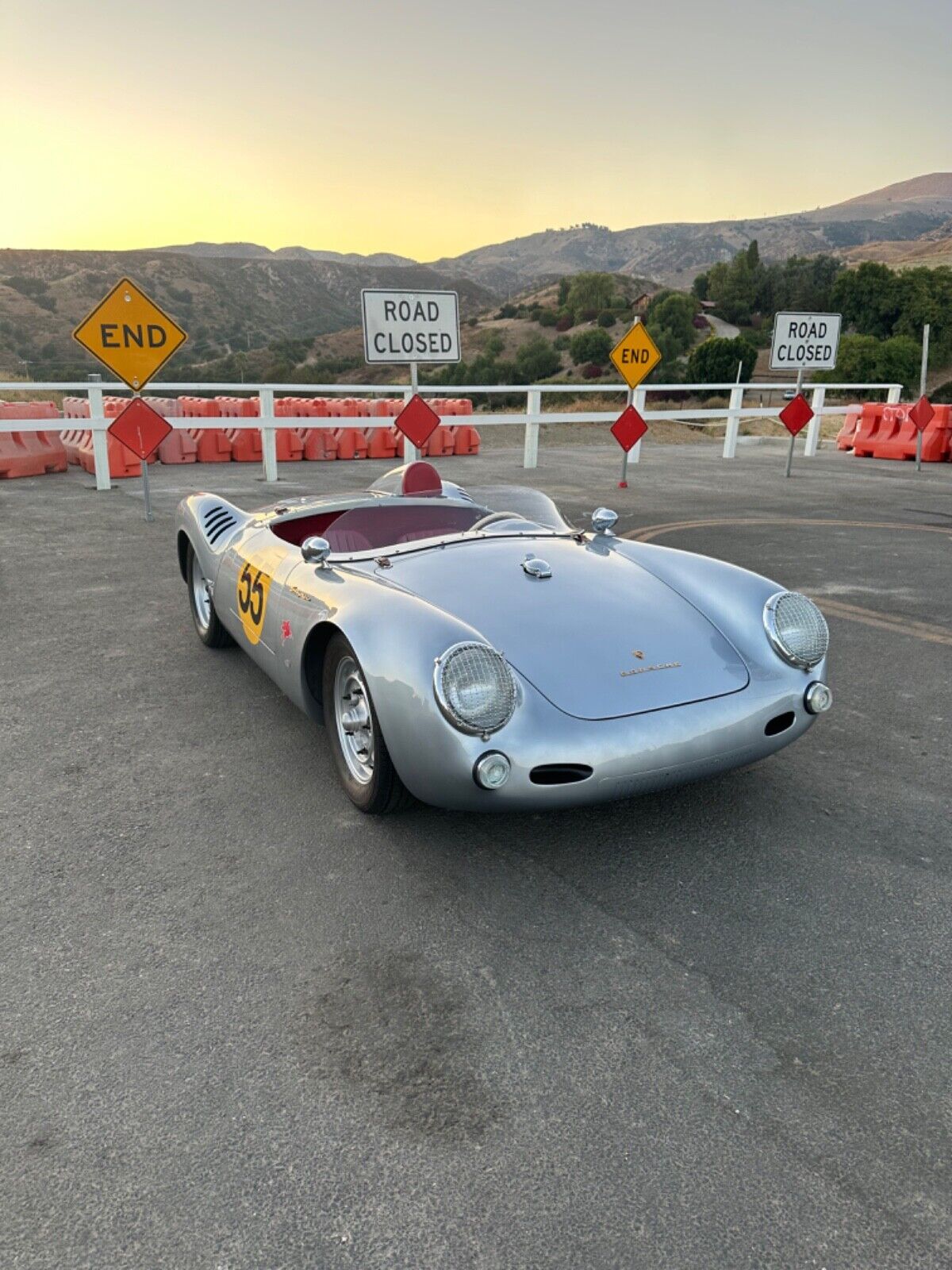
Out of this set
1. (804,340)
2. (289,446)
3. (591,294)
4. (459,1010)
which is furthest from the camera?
(591,294)

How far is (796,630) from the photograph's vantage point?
3443 mm

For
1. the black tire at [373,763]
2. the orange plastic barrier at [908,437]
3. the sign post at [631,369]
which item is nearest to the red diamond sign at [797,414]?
the sign post at [631,369]

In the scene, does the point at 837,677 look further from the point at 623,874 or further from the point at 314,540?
the point at 314,540

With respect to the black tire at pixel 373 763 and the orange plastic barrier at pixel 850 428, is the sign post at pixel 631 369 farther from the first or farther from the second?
the black tire at pixel 373 763

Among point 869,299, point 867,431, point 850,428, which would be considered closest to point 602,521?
point 867,431

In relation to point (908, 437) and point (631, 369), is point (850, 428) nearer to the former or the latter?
point (908, 437)

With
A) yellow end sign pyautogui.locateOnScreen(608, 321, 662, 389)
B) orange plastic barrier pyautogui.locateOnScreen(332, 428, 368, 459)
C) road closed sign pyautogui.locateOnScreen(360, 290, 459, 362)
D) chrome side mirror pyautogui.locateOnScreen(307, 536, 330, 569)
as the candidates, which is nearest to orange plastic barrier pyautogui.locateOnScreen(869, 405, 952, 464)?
yellow end sign pyautogui.locateOnScreen(608, 321, 662, 389)

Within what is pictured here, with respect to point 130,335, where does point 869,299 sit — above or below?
above

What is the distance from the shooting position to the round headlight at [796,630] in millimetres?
3375

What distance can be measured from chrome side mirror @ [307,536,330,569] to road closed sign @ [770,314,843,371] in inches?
544

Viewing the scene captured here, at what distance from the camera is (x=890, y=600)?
6.84 metres

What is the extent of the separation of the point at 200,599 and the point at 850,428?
738 inches

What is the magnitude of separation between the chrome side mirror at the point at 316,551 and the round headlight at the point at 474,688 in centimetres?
109

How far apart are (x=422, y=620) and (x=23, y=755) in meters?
2.05
